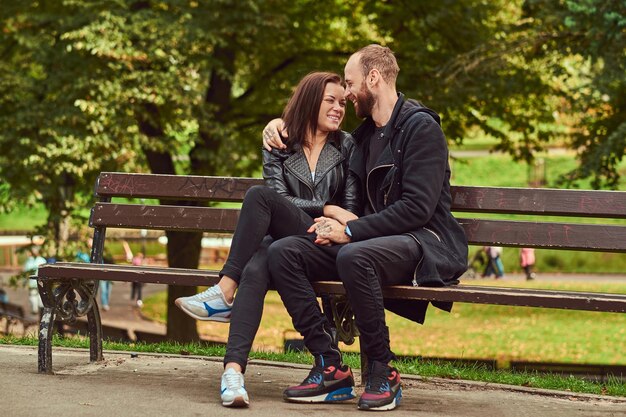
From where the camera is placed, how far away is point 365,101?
5.08m

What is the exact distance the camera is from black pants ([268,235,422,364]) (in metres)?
4.52

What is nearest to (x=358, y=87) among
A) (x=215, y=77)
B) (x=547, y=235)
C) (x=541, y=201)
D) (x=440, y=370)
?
(x=541, y=201)

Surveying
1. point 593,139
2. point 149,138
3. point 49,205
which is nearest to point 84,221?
point 49,205

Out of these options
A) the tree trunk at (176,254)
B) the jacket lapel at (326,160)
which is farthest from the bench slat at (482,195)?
the tree trunk at (176,254)

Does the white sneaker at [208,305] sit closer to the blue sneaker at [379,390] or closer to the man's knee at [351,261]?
the man's knee at [351,261]

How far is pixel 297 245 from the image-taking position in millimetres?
4719

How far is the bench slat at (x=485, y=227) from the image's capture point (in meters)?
5.15

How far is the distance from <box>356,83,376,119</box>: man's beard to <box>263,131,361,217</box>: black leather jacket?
0.70ft

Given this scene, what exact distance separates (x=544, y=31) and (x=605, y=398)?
25.6ft

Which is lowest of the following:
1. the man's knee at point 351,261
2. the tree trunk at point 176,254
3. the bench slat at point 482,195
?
the tree trunk at point 176,254

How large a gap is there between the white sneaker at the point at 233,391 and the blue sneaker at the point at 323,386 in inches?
10.2

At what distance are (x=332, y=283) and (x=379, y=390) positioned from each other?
52 centimetres

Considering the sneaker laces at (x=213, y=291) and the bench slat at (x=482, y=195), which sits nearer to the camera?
the sneaker laces at (x=213, y=291)

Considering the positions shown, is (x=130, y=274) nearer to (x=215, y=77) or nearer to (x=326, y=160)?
(x=326, y=160)
